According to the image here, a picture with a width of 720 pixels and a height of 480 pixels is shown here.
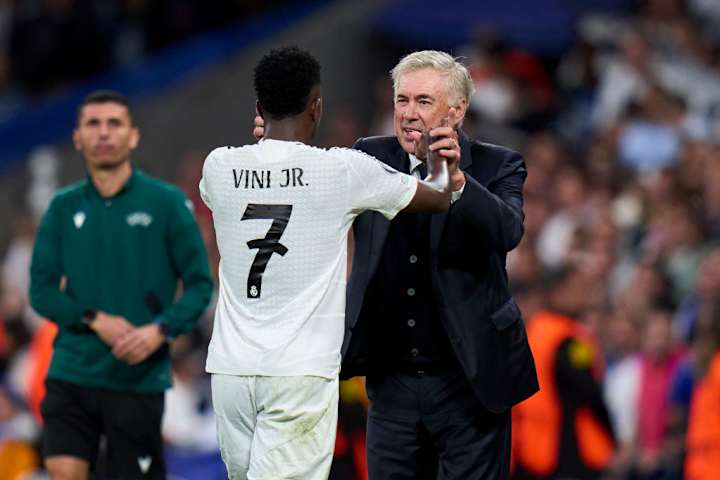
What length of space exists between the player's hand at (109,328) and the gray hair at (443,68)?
1.99 metres

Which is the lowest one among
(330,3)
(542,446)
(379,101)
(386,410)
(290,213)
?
(542,446)

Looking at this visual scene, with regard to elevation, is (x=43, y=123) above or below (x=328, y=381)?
above

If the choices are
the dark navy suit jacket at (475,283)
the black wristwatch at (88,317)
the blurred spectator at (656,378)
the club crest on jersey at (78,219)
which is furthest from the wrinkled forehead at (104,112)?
the blurred spectator at (656,378)

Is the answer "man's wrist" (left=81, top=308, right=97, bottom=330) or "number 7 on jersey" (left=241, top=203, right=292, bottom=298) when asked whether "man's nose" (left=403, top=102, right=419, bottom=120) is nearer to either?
"number 7 on jersey" (left=241, top=203, right=292, bottom=298)

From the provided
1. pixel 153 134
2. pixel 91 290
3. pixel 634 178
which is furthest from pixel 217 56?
pixel 91 290

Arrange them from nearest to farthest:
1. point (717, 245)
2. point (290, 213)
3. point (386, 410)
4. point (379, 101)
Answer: point (290, 213), point (386, 410), point (717, 245), point (379, 101)

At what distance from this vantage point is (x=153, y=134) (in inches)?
638

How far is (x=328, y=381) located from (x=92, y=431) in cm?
218

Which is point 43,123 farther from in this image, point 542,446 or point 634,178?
point 542,446

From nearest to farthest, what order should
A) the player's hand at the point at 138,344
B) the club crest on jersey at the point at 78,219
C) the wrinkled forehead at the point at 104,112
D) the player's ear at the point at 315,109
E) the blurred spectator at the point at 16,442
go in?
the player's ear at the point at 315,109
the player's hand at the point at 138,344
the club crest on jersey at the point at 78,219
the wrinkled forehead at the point at 104,112
the blurred spectator at the point at 16,442

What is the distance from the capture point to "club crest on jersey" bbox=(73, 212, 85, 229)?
25.1 feet

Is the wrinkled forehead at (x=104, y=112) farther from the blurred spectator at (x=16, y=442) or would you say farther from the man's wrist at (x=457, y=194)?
the blurred spectator at (x=16, y=442)

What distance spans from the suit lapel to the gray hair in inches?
7.5

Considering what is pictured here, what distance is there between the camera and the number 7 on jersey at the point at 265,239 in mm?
5676
